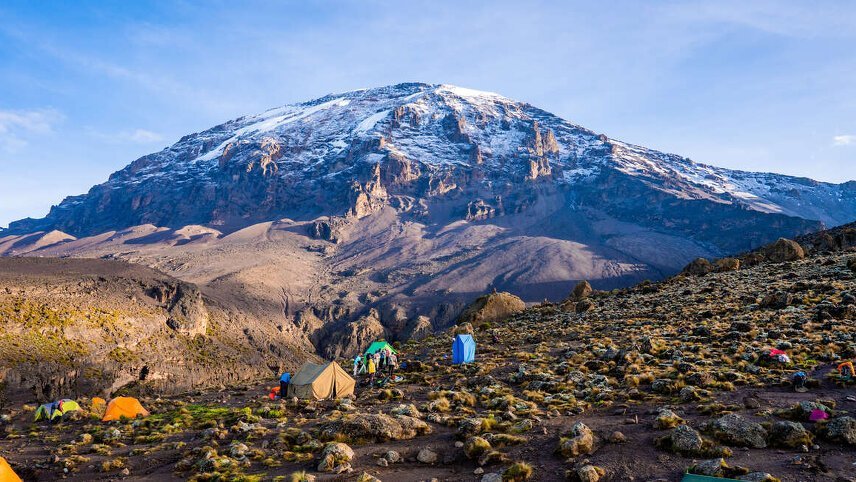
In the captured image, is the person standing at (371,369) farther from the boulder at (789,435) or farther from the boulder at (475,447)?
the boulder at (789,435)

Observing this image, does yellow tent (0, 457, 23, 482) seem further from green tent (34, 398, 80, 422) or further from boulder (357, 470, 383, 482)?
green tent (34, 398, 80, 422)

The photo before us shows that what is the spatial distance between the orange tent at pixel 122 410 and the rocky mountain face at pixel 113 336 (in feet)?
94.7

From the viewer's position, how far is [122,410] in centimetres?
2503

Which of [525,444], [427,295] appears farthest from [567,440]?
[427,295]

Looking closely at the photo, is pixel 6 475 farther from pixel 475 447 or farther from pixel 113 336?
pixel 113 336

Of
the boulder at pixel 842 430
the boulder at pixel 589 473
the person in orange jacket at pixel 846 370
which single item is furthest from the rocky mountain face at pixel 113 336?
the boulder at pixel 842 430

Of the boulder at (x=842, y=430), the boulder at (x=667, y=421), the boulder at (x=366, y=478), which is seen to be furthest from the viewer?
the boulder at (x=667, y=421)

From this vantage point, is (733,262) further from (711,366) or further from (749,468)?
(749,468)

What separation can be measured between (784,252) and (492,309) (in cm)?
3031

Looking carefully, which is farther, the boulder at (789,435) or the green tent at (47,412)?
the green tent at (47,412)

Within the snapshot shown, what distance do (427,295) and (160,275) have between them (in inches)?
3656

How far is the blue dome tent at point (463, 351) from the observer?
28.0 metres

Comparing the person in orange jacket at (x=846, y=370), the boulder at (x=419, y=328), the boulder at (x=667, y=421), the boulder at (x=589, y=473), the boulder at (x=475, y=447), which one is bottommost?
the boulder at (x=419, y=328)

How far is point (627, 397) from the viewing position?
15.5 metres
